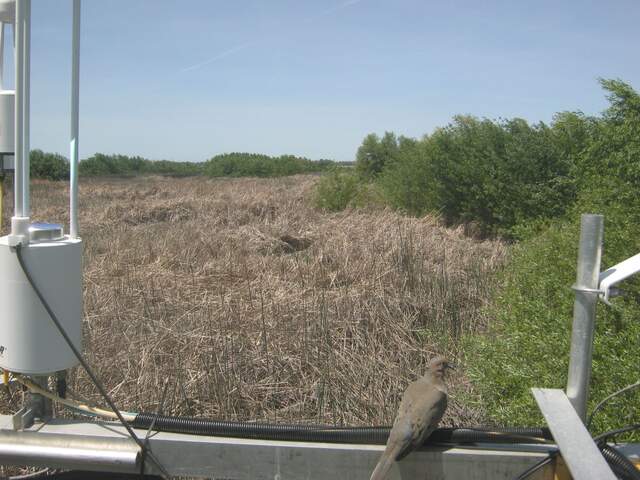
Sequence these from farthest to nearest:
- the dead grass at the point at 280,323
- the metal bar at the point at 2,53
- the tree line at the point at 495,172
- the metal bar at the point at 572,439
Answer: the tree line at the point at 495,172 < the dead grass at the point at 280,323 < the metal bar at the point at 2,53 < the metal bar at the point at 572,439

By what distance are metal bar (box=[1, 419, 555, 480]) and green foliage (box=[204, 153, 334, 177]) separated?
50.5 metres

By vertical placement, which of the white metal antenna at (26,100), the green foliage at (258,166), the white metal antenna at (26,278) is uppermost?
the green foliage at (258,166)

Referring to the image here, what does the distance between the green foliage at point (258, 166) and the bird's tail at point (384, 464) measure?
50.6 meters

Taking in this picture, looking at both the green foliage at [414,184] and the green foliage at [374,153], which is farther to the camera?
the green foliage at [374,153]

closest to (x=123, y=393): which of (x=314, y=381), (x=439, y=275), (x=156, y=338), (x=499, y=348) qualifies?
(x=156, y=338)

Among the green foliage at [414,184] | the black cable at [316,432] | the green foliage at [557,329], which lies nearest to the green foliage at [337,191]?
the green foliage at [414,184]

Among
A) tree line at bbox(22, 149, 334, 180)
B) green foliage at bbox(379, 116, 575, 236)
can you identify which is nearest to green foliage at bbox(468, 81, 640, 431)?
green foliage at bbox(379, 116, 575, 236)

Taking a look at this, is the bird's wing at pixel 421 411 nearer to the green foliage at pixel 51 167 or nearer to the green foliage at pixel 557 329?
the green foliage at pixel 557 329

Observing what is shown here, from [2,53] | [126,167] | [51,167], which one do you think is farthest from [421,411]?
Answer: [126,167]

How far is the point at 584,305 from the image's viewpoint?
1862 mm

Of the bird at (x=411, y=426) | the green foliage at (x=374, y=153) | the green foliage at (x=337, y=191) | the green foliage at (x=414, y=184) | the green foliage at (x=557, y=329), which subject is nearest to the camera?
the bird at (x=411, y=426)

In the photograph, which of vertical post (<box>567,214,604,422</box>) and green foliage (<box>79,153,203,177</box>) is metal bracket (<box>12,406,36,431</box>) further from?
green foliage (<box>79,153,203,177</box>)

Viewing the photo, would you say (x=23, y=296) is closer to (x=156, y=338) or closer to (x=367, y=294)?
(x=156, y=338)

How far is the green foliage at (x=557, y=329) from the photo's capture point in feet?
9.72
